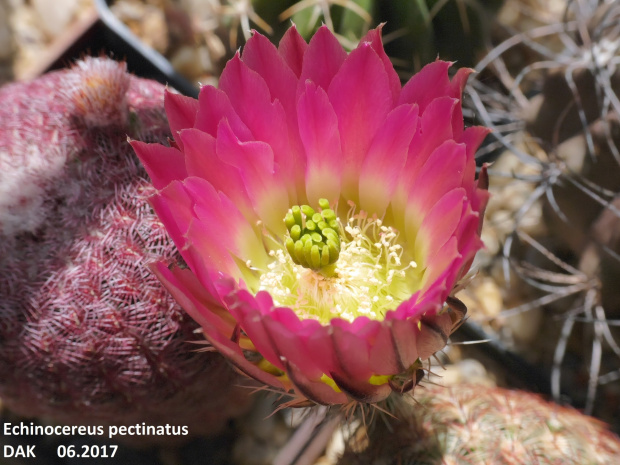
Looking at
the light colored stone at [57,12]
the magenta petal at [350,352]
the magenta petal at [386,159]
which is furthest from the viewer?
the light colored stone at [57,12]

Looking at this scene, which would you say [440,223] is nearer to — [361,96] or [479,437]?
[361,96]

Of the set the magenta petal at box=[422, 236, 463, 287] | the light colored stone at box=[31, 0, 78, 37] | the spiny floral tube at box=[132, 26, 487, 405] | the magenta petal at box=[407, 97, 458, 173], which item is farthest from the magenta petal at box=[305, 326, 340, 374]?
the light colored stone at box=[31, 0, 78, 37]

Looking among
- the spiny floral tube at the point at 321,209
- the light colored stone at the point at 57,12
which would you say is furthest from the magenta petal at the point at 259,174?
the light colored stone at the point at 57,12

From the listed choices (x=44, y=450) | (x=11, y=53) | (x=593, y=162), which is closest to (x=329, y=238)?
(x=593, y=162)

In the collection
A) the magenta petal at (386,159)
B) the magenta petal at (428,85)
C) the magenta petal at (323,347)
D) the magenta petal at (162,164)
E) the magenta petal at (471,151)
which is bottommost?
the magenta petal at (323,347)

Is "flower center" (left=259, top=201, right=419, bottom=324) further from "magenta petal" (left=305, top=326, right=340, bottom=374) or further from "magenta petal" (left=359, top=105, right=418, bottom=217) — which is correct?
"magenta petal" (left=305, top=326, right=340, bottom=374)

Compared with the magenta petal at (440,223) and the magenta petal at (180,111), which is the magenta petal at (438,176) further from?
the magenta petal at (180,111)

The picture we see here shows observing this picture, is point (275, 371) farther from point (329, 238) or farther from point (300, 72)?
point (300, 72)

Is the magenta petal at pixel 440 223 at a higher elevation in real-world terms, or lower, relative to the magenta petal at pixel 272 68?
lower
